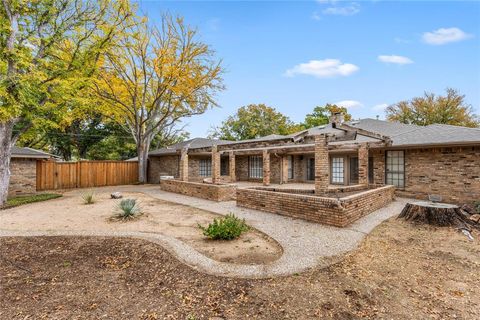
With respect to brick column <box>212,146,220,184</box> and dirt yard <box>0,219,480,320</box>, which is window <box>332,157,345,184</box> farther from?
dirt yard <box>0,219,480,320</box>

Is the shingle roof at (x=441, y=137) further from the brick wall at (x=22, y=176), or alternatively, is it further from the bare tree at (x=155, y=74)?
the brick wall at (x=22, y=176)

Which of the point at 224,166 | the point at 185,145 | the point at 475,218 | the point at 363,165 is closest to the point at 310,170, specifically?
the point at 363,165

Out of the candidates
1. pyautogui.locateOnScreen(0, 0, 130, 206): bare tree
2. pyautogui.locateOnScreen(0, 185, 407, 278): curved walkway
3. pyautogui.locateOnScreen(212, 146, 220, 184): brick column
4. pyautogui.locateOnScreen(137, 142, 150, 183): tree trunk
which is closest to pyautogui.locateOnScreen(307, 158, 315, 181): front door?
pyautogui.locateOnScreen(212, 146, 220, 184): brick column

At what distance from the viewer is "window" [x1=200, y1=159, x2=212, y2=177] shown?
20.7 meters

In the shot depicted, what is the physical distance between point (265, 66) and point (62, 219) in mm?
13240

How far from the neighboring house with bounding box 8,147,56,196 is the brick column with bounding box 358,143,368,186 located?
58.3 ft

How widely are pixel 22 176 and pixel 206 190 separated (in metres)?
11.1

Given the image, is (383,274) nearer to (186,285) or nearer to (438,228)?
(186,285)

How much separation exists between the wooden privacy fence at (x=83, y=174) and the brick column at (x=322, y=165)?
16928mm

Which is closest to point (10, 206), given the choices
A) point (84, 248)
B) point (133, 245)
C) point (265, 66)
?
point (84, 248)

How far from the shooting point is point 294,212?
24.4ft

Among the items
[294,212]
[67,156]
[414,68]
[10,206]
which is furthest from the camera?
[67,156]

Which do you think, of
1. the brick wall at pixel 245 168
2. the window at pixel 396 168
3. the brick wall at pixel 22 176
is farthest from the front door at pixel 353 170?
the brick wall at pixel 22 176

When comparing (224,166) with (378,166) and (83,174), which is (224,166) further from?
(378,166)
